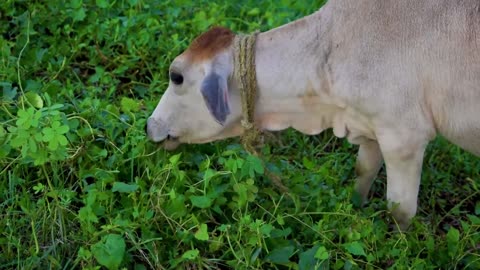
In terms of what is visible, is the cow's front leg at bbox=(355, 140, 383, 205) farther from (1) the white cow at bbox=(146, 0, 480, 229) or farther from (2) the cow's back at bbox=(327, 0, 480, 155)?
(2) the cow's back at bbox=(327, 0, 480, 155)

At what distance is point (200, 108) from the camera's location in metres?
3.98

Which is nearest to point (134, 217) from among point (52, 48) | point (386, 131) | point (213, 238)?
point (213, 238)

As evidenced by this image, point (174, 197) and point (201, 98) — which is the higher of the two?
point (201, 98)

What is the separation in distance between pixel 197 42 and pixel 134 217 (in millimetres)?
757

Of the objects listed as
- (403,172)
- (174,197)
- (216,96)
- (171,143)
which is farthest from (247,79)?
(403,172)

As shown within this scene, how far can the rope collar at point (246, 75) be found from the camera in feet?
12.8

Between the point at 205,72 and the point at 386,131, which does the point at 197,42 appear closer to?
the point at 205,72

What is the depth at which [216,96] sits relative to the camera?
3801mm

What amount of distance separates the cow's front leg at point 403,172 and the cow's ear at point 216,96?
62cm

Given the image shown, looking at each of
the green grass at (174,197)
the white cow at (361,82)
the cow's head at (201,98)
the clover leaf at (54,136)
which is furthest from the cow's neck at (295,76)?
the clover leaf at (54,136)

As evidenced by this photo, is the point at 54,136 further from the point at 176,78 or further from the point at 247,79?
the point at 247,79

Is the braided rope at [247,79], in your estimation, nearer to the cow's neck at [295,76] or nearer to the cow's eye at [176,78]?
the cow's neck at [295,76]

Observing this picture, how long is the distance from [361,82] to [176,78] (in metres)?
0.73

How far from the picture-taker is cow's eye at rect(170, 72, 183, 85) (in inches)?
155
